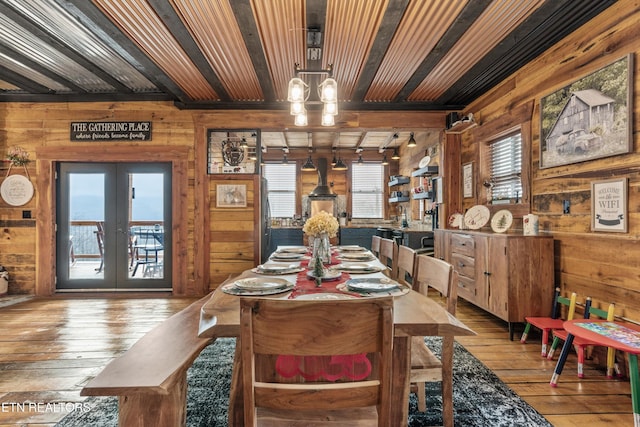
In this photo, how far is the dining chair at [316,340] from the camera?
2.93 ft

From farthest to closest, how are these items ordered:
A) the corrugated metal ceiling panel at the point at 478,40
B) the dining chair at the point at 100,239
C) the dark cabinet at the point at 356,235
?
the dark cabinet at the point at 356,235 < the dining chair at the point at 100,239 < the corrugated metal ceiling panel at the point at 478,40

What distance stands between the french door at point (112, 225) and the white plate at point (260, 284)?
3.65 meters

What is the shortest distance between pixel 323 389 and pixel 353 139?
22.9 ft

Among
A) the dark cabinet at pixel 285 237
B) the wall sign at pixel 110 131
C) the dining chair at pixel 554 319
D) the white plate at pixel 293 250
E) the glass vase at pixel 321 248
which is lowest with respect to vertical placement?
the dining chair at pixel 554 319

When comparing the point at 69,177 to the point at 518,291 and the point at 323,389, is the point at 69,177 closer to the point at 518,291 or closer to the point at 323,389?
the point at 323,389

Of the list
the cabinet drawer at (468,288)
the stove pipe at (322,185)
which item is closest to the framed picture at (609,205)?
the cabinet drawer at (468,288)

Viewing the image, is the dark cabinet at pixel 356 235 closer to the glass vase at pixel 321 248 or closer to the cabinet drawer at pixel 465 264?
the cabinet drawer at pixel 465 264

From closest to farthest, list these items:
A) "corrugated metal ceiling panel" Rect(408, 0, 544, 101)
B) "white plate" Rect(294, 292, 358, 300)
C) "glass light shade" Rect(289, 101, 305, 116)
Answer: "white plate" Rect(294, 292, 358, 300)
"glass light shade" Rect(289, 101, 305, 116)
"corrugated metal ceiling panel" Rect(408, 0, 544, 101)

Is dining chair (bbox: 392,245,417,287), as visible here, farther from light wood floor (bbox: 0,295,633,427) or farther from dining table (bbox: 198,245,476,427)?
light wood floor (bbox: 0,295,633,427)

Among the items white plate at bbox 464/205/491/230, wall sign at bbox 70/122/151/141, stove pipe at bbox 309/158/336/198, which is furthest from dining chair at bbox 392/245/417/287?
stove pipe at bbox 309/158/336/198

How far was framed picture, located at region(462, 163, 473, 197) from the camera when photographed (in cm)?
463

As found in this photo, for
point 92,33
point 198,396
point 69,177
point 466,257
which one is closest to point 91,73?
point 92,33

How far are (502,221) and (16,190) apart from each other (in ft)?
21.3

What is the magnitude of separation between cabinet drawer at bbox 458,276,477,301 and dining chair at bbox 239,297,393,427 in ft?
10.0
